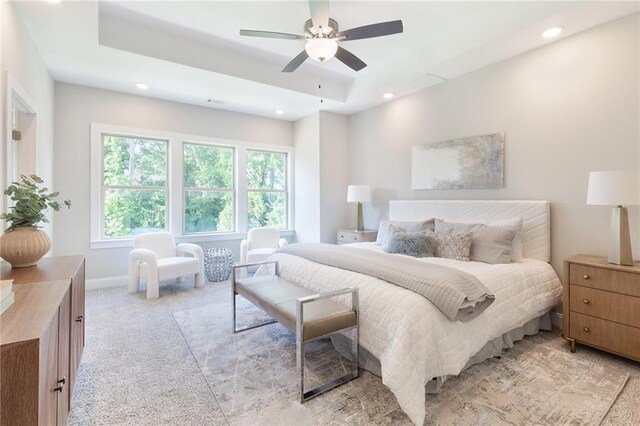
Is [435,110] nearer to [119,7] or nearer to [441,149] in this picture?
[441,149]

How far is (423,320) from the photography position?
1814mm

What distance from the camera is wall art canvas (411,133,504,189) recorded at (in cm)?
348

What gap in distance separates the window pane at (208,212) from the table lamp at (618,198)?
15.8 feet

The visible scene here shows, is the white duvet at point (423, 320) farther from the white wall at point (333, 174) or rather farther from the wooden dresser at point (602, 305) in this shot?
A: the white wall at point (333, 174)

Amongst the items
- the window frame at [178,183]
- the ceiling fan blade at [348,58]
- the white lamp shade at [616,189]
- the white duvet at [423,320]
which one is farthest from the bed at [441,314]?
the window frame at [178,183]

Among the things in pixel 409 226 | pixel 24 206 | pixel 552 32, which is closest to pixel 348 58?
pixel 552 32

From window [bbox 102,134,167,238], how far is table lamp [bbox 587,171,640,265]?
206 inches

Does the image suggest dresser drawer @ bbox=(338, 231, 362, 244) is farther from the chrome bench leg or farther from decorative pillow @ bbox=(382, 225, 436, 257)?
the chrome bench leg

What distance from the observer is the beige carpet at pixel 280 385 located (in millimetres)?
1769

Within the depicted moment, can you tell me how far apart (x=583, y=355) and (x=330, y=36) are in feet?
10.8

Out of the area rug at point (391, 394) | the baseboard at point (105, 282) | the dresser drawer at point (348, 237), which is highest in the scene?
the dresser drawer at point (348, 237)

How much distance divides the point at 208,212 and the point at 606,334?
5098mm

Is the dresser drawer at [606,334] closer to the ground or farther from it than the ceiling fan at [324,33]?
closer to the ground

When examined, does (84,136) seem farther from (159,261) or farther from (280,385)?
(280,385)
